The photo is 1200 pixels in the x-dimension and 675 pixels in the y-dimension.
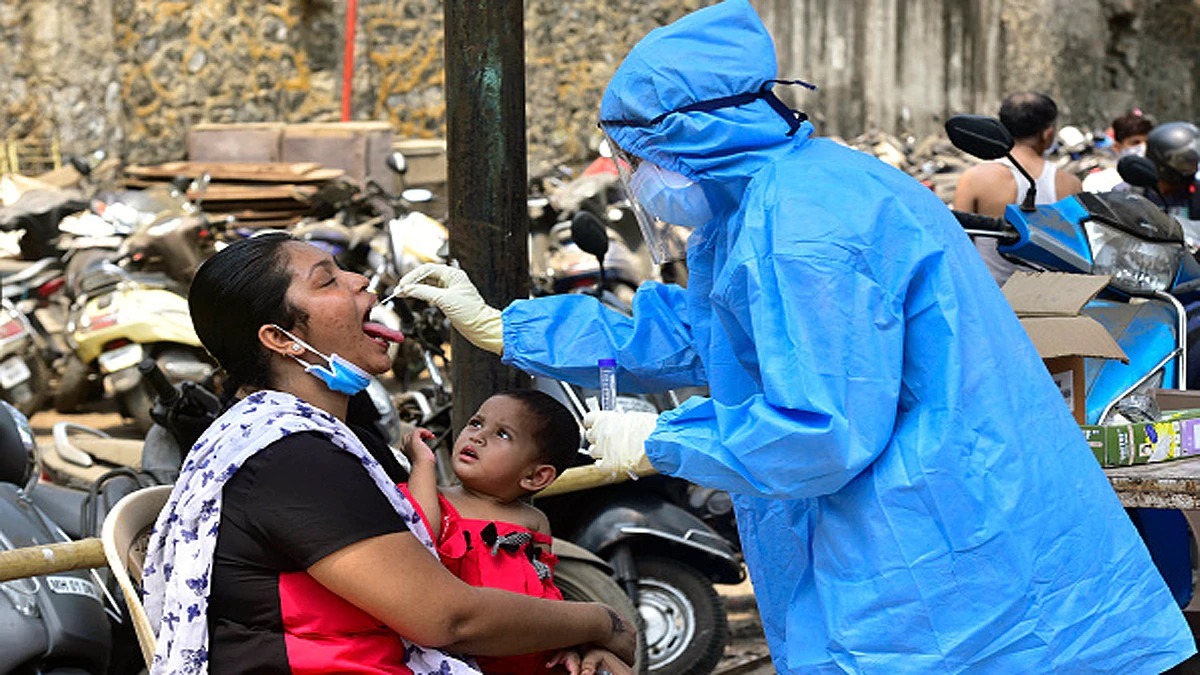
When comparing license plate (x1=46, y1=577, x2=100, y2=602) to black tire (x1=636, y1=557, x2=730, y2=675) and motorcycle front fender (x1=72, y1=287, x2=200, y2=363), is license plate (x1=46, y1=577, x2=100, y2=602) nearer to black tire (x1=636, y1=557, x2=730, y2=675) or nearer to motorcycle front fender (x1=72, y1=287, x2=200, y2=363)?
black tire (x1=636, y1=557, x2=730, y2=675)

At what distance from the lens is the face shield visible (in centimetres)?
268

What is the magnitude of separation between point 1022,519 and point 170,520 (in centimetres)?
124

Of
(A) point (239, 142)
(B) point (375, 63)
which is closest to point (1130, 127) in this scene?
(A) point (239, 142)

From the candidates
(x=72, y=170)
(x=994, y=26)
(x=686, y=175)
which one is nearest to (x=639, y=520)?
(x=686, y=175)

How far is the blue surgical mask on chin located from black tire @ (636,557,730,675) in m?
2.29

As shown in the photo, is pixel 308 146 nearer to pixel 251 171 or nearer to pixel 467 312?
pixel 251 171

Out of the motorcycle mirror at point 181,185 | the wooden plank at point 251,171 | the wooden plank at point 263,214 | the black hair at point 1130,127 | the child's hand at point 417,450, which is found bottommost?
the wooden plank at point 263,214

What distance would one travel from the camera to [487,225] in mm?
3732

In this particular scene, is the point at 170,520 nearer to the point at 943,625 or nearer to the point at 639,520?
the point at 943,625

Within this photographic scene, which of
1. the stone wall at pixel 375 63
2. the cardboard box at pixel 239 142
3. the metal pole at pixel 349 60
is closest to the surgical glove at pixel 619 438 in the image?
the cardboard box at pixel 239 142

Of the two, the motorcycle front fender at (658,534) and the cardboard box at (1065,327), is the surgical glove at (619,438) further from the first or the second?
the motorcycle front fender at (658,534)

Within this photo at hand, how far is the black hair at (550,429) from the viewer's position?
3.29 m

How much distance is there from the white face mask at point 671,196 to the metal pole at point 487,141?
1.00 m

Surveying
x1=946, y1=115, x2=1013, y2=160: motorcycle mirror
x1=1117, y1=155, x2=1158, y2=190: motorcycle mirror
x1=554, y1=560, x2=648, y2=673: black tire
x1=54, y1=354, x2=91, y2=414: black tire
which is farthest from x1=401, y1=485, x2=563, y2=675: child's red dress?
x1=54, y1=354, x2=91, y2=414: black tire
